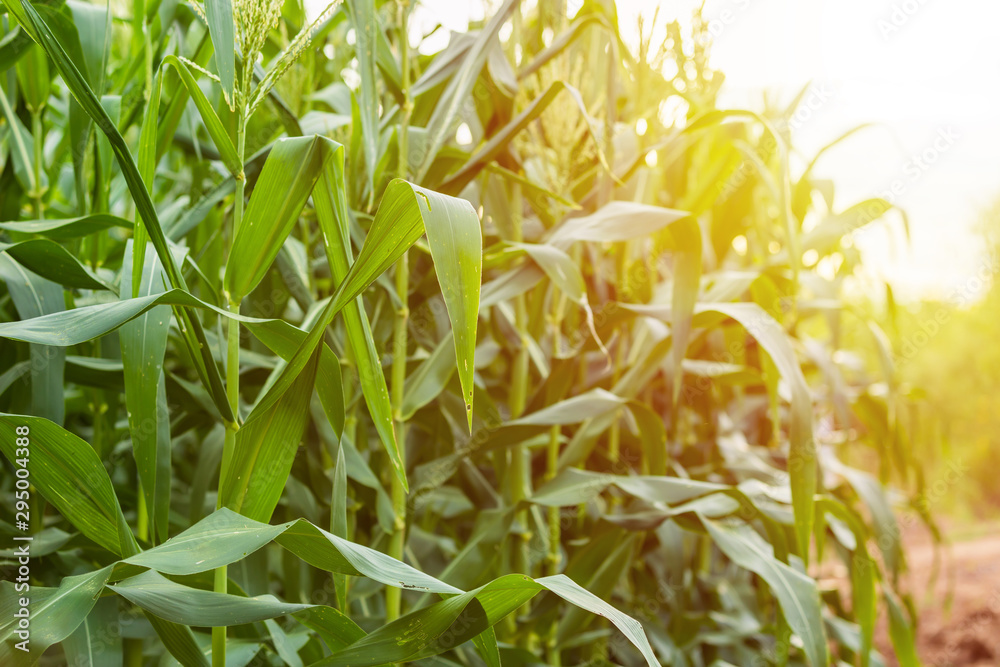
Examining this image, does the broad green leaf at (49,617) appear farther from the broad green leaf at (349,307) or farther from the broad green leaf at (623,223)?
the broad green leaf at (623,223)

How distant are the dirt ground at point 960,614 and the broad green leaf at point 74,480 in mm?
1114

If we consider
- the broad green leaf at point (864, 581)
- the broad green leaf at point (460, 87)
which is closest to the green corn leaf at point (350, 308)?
the broad green leaf at point (460, 87)

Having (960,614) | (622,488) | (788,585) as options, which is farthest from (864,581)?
(960,614)

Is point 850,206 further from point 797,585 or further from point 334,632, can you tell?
point 334,632

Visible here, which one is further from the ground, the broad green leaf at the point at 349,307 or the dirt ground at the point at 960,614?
the broad green leaf at the point at 349,307

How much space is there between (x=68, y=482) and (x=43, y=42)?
0.28 metres

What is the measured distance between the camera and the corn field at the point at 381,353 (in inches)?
15.2

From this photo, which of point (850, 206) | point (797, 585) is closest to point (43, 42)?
point (797, 585)

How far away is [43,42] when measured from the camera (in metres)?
0.35

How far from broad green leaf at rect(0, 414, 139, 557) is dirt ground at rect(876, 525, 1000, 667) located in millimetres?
1114

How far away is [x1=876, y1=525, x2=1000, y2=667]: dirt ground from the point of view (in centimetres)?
141

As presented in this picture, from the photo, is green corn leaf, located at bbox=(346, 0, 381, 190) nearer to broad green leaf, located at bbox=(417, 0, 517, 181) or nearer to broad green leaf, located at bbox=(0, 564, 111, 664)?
broad green leaf, located at bbox=(417, 0, 517, 181)

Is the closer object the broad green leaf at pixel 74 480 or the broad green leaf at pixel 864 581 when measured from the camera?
the broad green leaf at pixel 74 480

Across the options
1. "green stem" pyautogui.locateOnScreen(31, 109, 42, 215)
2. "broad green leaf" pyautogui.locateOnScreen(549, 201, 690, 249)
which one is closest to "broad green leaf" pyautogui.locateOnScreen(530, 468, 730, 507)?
"broad green leaf" pyautogui.locateOnScreen(549, 201, 690, 249)
